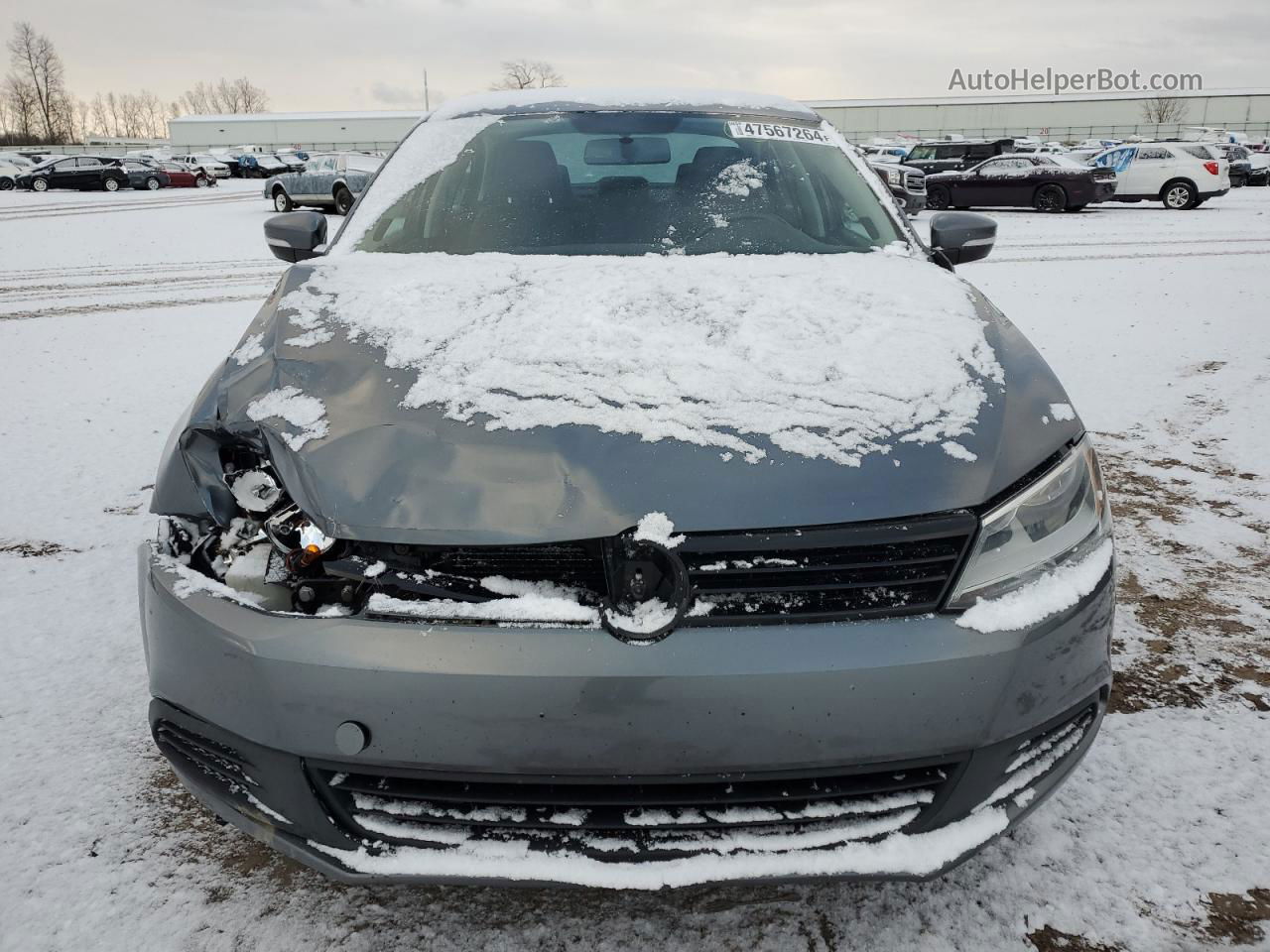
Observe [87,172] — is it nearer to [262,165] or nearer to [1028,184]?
[262,165]

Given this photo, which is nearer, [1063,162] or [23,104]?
[1063,162]

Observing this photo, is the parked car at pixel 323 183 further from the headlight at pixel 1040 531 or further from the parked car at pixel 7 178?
the parked car at pixel 7 178

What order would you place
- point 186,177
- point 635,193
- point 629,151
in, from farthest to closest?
point 186,177 < point 629,151 < point 635,193

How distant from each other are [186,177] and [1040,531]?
1432 inches

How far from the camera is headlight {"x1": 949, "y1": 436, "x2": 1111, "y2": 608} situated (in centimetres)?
141

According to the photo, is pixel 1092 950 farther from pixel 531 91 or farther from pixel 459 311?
pixel 531 91

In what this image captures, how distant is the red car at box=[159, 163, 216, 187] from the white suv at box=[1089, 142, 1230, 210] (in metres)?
28.9

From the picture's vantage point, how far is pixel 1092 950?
1.51m

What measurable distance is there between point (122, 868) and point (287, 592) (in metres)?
0.73

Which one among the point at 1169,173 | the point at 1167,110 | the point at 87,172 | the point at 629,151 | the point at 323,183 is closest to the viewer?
the point at 629,151

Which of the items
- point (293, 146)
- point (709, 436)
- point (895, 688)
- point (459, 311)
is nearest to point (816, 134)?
point (459, 311)

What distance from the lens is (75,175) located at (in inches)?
1217

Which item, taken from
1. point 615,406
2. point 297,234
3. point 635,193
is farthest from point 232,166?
point 615,406

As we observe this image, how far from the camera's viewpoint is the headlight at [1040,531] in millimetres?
1412
